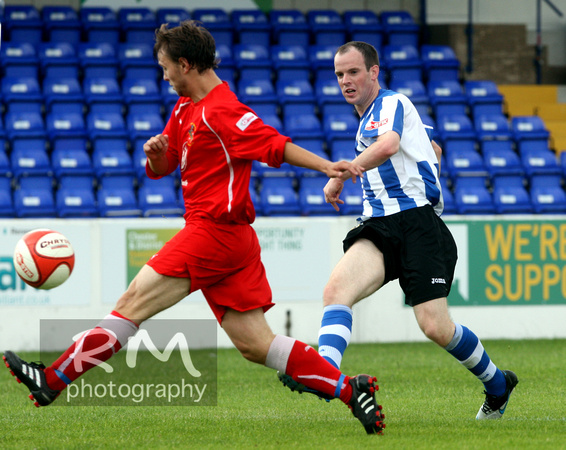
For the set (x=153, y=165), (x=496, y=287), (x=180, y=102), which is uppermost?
(x=180, y=102)

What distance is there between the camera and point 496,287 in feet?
37.8

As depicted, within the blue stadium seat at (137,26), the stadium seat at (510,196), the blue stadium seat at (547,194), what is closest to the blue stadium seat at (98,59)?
the blue stadium seat at (137,26)

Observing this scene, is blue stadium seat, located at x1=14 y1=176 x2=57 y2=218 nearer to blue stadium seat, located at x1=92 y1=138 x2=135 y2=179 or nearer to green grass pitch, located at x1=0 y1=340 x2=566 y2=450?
blue stadium seat, located at x1=92 y1=138 x2=135 y2=179

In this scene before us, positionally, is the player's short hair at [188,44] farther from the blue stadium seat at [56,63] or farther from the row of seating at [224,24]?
the row of seating at [224,24]

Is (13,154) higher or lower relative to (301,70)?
lower

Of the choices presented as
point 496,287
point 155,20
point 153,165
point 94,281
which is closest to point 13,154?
point 94,281

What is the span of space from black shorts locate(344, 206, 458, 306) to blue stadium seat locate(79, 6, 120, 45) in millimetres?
10846

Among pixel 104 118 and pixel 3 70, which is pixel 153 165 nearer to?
pixel 104 118

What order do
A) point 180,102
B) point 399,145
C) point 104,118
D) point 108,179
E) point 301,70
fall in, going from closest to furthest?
point 180,102 → point 399,145 → point 108,179 → point 104,118 → point 301,70

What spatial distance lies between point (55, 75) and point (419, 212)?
10.1 meters

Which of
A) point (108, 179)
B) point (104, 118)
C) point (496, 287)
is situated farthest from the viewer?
point (104, 118)

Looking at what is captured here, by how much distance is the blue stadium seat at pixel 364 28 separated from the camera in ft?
53.9

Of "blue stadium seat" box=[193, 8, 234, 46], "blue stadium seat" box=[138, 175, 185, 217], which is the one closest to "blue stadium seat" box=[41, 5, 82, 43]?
"blue stadium seat" box=[193, 8, 234, 46]

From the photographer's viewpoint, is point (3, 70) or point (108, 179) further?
point (3, 70)
